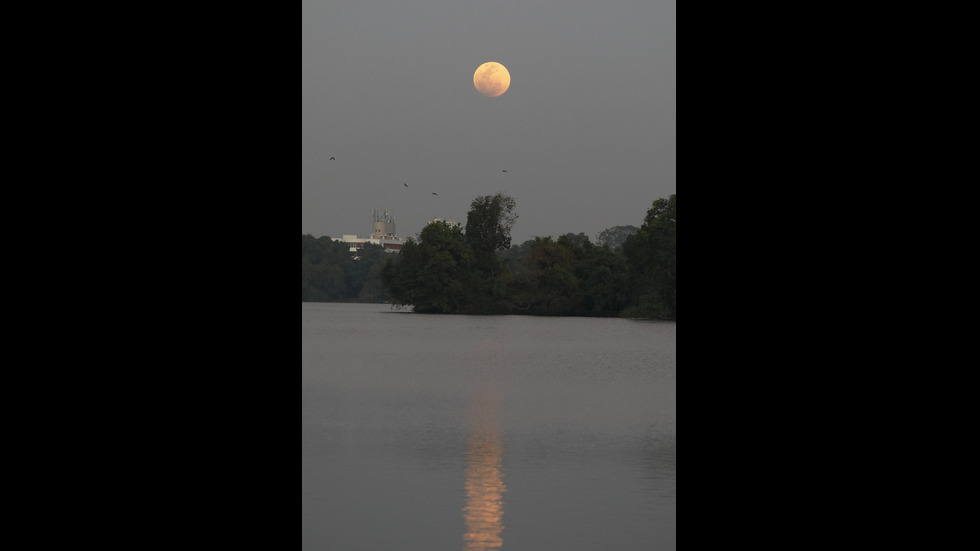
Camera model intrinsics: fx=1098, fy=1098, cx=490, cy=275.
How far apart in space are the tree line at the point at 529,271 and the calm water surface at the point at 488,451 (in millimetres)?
19372

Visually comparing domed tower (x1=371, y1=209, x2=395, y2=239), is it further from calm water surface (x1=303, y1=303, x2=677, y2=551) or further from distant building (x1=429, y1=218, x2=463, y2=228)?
calm water surface (x1=303, y1=303, x2=677, y2=551)

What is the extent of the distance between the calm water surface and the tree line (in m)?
19.4

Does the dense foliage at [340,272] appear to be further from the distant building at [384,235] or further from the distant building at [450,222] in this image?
the distant building at [450,222]

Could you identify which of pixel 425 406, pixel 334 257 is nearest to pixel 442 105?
pixel 334 257

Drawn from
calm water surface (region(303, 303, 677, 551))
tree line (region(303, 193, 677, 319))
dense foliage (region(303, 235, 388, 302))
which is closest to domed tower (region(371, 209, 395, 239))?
dense foliage (region(303, 235, 388, 302))

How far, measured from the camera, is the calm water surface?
634cm

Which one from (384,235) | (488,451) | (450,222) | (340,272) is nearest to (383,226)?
(384,235)

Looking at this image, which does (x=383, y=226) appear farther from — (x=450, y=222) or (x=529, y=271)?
(x=529, y=271)

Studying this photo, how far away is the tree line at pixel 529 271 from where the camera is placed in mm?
47188

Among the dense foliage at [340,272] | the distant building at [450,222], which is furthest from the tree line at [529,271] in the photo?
the dense foliage at [340,272]

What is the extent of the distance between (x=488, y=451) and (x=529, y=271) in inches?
1623

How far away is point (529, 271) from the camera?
5172cm
